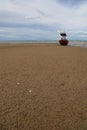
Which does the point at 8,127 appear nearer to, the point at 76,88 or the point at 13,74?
the point at 76,88

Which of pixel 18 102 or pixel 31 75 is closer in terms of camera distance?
pixel 18 102

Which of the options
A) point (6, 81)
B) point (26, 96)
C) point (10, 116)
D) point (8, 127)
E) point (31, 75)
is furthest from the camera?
point (31, 75)

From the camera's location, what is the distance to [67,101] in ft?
21.3

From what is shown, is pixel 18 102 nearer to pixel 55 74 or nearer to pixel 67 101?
pixel 67 101

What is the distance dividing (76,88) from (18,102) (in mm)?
2296

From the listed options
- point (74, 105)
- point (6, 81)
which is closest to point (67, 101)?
point (74, 105)

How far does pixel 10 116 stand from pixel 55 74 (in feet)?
15.5

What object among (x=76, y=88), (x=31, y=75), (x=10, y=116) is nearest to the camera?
(x=10, y=116)

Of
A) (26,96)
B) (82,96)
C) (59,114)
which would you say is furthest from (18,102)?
(82,96)

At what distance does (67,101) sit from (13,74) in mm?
3727

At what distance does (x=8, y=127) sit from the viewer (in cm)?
501

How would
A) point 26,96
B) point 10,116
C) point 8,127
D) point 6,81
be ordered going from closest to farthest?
point 8,127 → point 10,116 → point 26,96 → point 6,81

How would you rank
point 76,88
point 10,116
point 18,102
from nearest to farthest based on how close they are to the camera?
1. point 10,116
2. point 18,102
3. point 76,88

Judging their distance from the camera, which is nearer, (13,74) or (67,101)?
(67,101)
